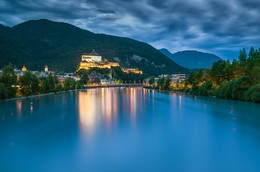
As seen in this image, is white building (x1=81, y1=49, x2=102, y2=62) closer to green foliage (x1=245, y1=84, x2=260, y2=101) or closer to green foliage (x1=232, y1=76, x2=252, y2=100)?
green foliage (x1=232, y1=76, x2=252, y2=100)

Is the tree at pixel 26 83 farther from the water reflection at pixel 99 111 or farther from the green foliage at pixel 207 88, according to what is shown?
the green foliage at pixel 207 88

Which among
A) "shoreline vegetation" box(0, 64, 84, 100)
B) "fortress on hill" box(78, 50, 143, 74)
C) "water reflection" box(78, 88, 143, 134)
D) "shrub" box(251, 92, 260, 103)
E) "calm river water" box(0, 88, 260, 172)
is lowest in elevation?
"water reflection" box(78, 88, 143, 134)

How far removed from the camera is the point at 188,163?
27.9 feet

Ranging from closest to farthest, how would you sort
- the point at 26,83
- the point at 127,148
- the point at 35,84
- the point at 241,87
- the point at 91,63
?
the point at 127,148, the point at 241,87, the point at 26,83, the point at 35,84, the point at 91,63

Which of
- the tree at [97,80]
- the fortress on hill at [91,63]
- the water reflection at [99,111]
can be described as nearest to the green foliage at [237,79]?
the water reflection at [99,111]

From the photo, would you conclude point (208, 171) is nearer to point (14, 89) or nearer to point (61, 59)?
point (14, 89)

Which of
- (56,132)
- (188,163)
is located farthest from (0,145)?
(188,163)

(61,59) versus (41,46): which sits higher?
(41,46)

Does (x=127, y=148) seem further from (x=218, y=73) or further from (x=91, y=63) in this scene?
(x=91, y=63)

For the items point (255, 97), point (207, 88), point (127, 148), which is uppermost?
point (207, 88)

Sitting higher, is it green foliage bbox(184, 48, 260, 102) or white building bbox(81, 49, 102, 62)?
white building bbox(81, 49, 102, 62)

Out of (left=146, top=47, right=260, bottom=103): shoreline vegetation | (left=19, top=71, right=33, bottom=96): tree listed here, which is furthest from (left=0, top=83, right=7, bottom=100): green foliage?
(left=146, top=47, right=260, bottom=103): shoreline vegetation

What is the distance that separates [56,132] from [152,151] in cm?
673

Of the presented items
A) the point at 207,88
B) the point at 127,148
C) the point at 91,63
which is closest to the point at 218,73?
the point at 207,88
